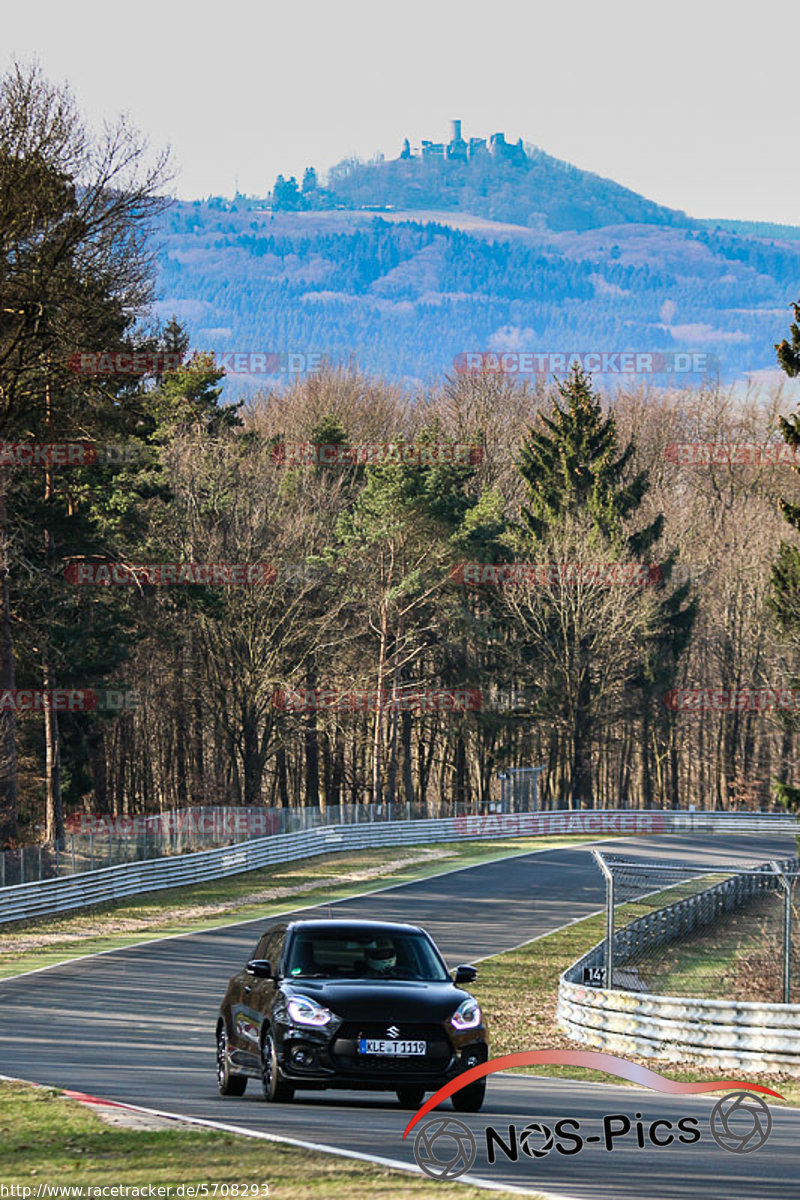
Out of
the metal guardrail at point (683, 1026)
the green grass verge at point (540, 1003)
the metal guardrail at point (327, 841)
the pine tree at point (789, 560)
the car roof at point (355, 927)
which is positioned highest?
the pine tree at point (789, 560)

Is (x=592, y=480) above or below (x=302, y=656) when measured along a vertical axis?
above

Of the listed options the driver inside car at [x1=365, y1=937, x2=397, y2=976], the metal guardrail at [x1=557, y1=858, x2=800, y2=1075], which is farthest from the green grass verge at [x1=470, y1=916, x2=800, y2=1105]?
the driver inside car at [x1=365, y1=937, x2=397, y2=976]

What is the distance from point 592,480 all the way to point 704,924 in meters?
46.0

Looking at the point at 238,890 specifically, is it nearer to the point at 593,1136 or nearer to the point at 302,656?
the point at 302,656

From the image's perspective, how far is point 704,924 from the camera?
100 feet

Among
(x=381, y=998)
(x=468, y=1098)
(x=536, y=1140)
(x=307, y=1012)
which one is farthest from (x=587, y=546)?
(x=536, y=1140)

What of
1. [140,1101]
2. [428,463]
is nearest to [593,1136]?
[140,1101]

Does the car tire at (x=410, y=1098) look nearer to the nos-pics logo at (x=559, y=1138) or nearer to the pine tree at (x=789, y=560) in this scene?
the nos-pics logo at (x=559, y=1138)

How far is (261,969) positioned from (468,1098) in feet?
6.94

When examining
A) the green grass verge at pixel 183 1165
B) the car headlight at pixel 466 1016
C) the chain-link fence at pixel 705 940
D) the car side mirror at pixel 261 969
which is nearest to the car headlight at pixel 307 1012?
the car side mirror at pixel 261 969

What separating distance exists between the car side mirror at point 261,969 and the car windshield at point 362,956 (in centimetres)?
17

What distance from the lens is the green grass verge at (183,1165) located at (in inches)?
360

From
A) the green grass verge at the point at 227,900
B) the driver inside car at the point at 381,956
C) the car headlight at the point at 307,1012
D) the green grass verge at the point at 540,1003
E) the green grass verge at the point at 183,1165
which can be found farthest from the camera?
the green grass verge at the point at 227,900

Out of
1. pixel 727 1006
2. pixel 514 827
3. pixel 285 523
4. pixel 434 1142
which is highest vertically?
pixel 285 523
